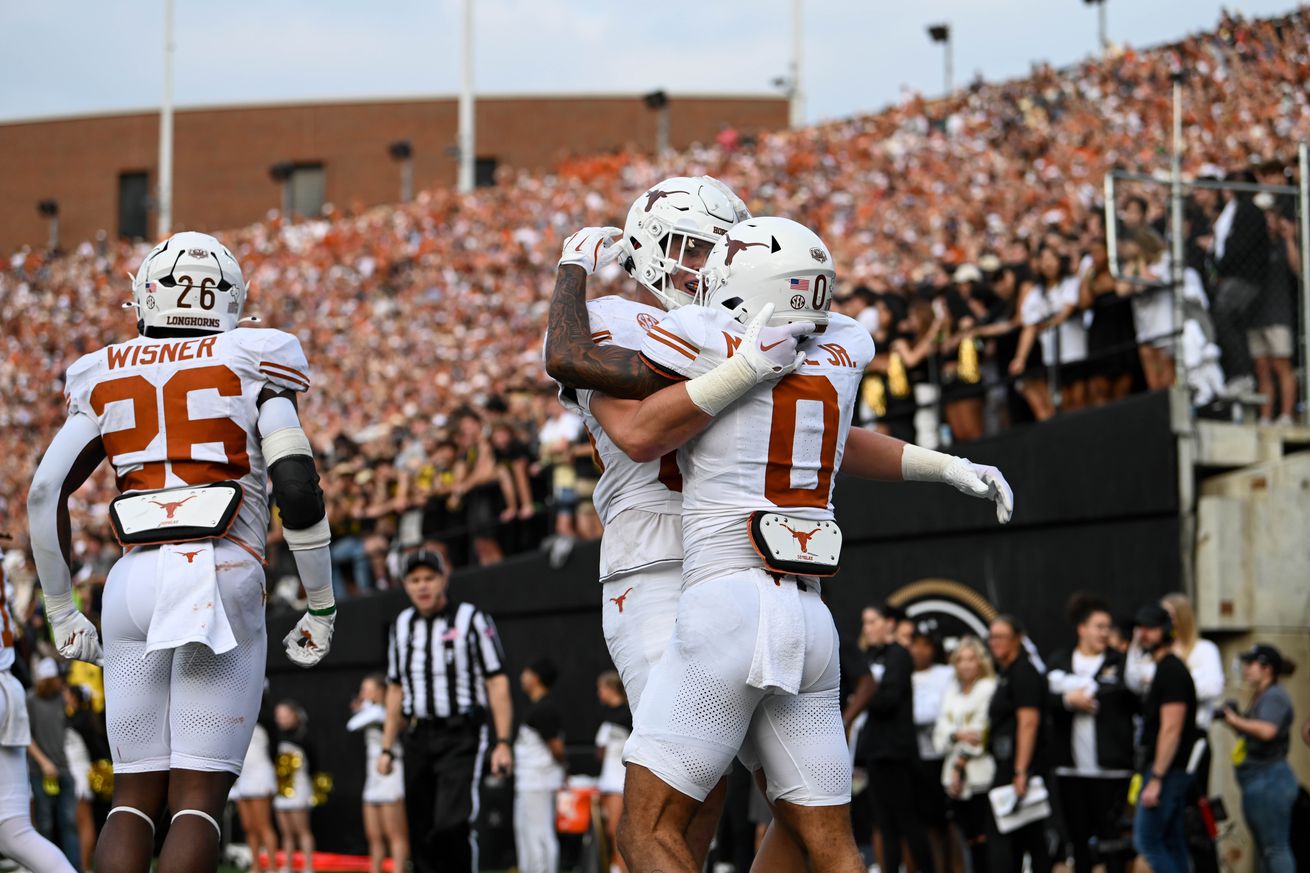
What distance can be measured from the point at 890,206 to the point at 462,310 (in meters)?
8.24

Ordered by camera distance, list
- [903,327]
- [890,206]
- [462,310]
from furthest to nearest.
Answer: [462,310] → [890,206] → [903,327]

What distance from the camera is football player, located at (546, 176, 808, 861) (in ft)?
18.3

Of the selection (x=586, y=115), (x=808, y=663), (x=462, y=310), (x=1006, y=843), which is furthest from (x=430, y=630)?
(x=586, y=115)

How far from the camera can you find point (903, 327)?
14.9 metres

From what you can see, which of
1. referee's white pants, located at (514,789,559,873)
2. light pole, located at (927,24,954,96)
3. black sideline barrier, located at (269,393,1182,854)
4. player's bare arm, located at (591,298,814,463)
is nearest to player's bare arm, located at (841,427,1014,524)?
player's bare arm, located at (591,298,814,463)

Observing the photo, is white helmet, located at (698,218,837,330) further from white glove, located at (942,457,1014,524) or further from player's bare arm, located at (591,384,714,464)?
white glove, located at (942,457,1014,524)

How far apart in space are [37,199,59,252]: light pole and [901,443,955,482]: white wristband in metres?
49.2

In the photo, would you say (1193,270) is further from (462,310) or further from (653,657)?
(462,310)

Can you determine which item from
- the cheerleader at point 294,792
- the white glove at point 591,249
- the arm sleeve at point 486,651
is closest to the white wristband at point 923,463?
the white glove at point 591,249

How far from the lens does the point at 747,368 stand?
507 cm

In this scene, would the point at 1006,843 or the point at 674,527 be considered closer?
the point at 674,527

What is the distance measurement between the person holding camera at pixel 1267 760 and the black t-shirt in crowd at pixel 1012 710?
1.01 m

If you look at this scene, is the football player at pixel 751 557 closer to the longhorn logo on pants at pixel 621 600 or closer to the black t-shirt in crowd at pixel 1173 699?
the longhorn logo on pants at pixel 621 600

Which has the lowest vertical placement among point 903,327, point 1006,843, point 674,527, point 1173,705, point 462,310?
point 1006,843
